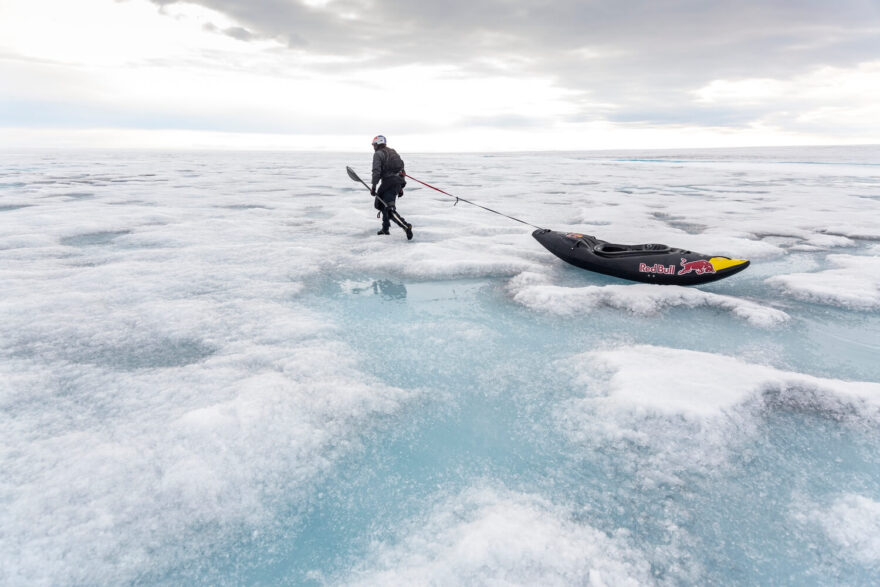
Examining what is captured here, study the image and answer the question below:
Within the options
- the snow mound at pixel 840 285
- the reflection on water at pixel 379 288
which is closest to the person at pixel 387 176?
the reflection on water at pixel 379 288

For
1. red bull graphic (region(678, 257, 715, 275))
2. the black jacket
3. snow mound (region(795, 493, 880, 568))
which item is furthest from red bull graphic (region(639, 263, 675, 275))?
the black jacket

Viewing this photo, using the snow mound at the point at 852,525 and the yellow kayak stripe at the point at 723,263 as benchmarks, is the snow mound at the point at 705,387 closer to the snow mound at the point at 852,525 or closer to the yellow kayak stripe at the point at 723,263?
the snow mound at the point at 852,525

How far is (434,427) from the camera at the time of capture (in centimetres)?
280

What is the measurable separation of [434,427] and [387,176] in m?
5.92

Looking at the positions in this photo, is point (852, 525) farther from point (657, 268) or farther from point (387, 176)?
point (387, 176)

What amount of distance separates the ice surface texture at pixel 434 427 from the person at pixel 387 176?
2.44m

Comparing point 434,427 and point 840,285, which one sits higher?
point 840,285

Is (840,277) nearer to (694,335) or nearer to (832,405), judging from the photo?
(694,335)

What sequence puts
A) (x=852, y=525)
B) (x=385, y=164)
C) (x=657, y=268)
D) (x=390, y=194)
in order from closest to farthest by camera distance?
(x=852, y=525)
(x=657, y=268)
(x=385, y=164)
(x=390, y=194)

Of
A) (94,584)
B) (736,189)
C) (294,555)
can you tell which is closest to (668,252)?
(294,555)

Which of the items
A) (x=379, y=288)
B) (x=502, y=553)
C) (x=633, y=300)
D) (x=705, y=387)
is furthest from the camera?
(x=379, y=288)

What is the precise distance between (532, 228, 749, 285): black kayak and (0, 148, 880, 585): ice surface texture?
0.26m

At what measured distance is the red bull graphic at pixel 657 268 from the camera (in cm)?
534

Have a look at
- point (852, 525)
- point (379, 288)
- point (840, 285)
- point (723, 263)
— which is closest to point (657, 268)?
point (723, 263)
